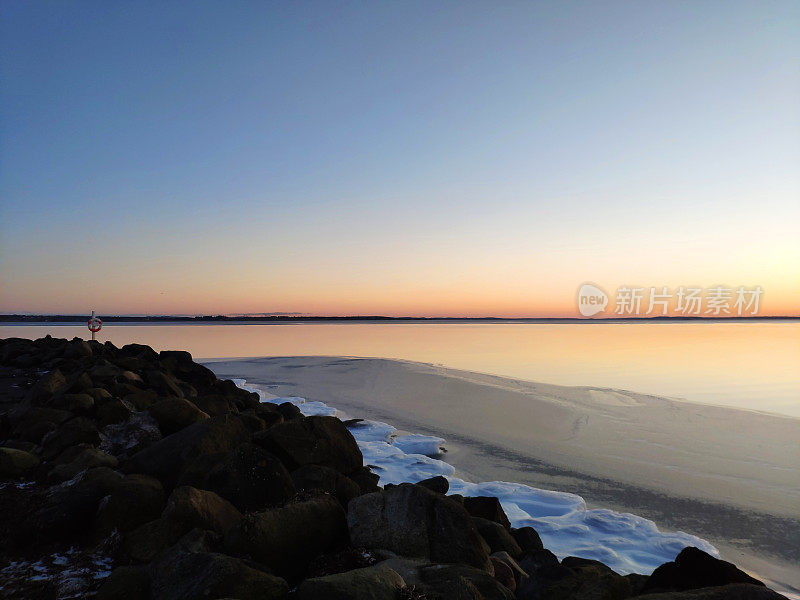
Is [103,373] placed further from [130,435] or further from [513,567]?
[513,567]

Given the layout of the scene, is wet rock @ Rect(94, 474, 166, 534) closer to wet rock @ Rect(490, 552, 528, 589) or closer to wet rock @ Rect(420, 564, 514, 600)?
wet rock @ Rect(420, 564, 514, 600)

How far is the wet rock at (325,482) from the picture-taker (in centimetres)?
547

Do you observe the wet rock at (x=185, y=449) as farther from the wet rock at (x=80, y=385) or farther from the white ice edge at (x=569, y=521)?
the wet rock at (x=80, y=385)

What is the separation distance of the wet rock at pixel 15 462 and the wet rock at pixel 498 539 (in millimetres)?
5617

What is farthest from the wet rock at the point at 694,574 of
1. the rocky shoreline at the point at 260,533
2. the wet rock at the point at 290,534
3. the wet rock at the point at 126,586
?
the wet rock at the point at 126,586

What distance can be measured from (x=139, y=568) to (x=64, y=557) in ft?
3.87

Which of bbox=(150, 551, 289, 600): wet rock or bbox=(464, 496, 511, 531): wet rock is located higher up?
bbox=(150, 551, 289, 600): wet rock

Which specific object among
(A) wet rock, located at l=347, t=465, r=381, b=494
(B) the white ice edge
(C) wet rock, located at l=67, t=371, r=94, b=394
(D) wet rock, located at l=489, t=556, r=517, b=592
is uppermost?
(C) wet rock, located at l=67, t=371, r=94, b=394

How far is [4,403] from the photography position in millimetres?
10922

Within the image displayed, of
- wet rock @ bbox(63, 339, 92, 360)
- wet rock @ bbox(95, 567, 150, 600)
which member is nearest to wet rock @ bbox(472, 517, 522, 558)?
wet rock @ bbox(95, 567, 150, 600)

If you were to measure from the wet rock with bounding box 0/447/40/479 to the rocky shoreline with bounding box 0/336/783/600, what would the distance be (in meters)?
0.02

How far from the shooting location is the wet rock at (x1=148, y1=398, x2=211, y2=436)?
761cm

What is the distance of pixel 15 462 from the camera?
6.32 meters

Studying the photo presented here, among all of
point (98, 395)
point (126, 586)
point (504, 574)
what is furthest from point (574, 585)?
point (98, 395)
